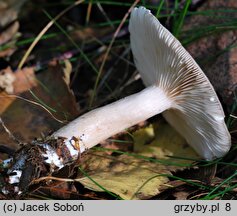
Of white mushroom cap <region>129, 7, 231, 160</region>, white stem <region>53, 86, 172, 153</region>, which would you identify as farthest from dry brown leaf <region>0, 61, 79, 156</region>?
white mushroom cap <region>129, 7, 231, 160</region>

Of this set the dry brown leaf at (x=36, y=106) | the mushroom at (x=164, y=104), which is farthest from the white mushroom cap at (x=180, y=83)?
the dry brown leaf at (x=36, y=106)

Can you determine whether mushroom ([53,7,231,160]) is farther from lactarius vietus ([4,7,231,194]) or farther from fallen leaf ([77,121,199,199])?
fallen leaf ([77,121,199,199])

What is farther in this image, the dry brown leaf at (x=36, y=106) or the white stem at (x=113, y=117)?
the dry brown leaf at (x=36, y=106)

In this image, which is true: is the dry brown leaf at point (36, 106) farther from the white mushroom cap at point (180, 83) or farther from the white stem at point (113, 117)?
the white mushroom cap at point (180, 83)

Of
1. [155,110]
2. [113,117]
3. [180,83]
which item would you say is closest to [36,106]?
[113,117]

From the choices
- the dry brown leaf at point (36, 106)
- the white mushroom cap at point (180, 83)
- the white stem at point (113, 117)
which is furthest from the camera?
the dry brown leaf at point (36, 106)

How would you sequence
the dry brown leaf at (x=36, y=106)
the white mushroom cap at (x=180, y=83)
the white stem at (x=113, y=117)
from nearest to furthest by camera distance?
the white mushroom cap at (x=180, y=83) → the white stem at (x=113, y=117) → the dry brown leaf at (x=36, y=106)

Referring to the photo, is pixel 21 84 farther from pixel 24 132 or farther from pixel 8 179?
pixel 8 179

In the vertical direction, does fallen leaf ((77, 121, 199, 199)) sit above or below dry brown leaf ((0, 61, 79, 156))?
below
